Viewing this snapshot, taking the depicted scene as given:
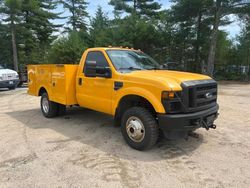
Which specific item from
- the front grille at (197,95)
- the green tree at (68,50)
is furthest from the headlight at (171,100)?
the green tree at (68,50)

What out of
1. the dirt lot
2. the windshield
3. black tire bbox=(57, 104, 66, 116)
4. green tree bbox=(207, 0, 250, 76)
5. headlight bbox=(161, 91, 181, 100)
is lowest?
the dirt lot

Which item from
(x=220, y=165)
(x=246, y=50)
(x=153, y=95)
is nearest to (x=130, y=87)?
→ (x=153, y=95)

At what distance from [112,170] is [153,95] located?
4.70 ft

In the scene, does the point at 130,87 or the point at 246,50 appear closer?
the point at 130,87

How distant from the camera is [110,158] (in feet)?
14.7

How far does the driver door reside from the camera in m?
5.48

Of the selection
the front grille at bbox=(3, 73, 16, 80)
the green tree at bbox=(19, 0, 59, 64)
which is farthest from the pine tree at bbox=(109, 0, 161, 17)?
the front grille at bbox=(3, 73, 16, 80)

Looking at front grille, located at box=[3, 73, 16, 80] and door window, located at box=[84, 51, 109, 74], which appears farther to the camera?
front grille, located at box=[3, 73, 16, 80]

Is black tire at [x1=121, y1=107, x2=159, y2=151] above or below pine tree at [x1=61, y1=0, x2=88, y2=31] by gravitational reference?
below

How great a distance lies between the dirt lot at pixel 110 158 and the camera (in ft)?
12.2

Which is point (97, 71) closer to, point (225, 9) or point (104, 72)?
point (104, 72)

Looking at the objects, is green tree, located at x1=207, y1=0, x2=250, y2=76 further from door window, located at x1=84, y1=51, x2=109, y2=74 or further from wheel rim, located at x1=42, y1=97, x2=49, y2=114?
door window, located at x1=84, y1=51, x2=109, y2=74

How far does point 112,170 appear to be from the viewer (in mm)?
4027

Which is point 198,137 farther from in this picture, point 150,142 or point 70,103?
point 70,103
